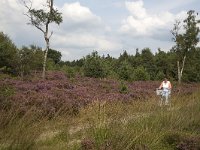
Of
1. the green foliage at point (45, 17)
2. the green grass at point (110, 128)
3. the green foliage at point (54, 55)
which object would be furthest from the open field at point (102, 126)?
the green foliage at point (54, 55)

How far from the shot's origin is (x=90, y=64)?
143 ft

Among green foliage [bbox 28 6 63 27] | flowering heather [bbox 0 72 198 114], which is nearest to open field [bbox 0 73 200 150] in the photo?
flowering heather [bbox 0 72 198 114]

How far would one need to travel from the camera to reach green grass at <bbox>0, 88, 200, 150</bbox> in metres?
6.54

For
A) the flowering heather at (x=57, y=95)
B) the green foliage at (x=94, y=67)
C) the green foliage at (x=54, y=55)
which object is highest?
the green foliage at (x=54, y=55)

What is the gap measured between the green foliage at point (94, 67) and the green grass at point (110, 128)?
3109cm

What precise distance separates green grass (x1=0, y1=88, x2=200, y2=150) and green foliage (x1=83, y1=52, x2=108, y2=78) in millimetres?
31085

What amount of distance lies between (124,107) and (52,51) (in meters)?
91.3

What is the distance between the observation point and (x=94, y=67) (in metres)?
44.3

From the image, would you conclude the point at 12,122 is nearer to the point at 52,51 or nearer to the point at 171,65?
the point at 171,65

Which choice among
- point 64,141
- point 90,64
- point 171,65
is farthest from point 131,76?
point 64,141

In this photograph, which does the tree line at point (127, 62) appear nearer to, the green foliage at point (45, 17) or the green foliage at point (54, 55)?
the green foliage at point (45, 17)

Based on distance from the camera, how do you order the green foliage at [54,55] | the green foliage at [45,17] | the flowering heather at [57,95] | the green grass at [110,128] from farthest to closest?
1. the green foliage at [54,55]
2. the green foliage at [45,17]
3. the flowering heather at [57,95]
4. the green grass at [110,128]

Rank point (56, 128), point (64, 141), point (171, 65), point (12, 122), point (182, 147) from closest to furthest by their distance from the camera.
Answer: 1. point (12, 122)
2. point (56, 128)
3. point (64, 141)
4. point (182, 147)
5. point (171, 65)

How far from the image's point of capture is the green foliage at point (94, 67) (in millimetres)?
43125
